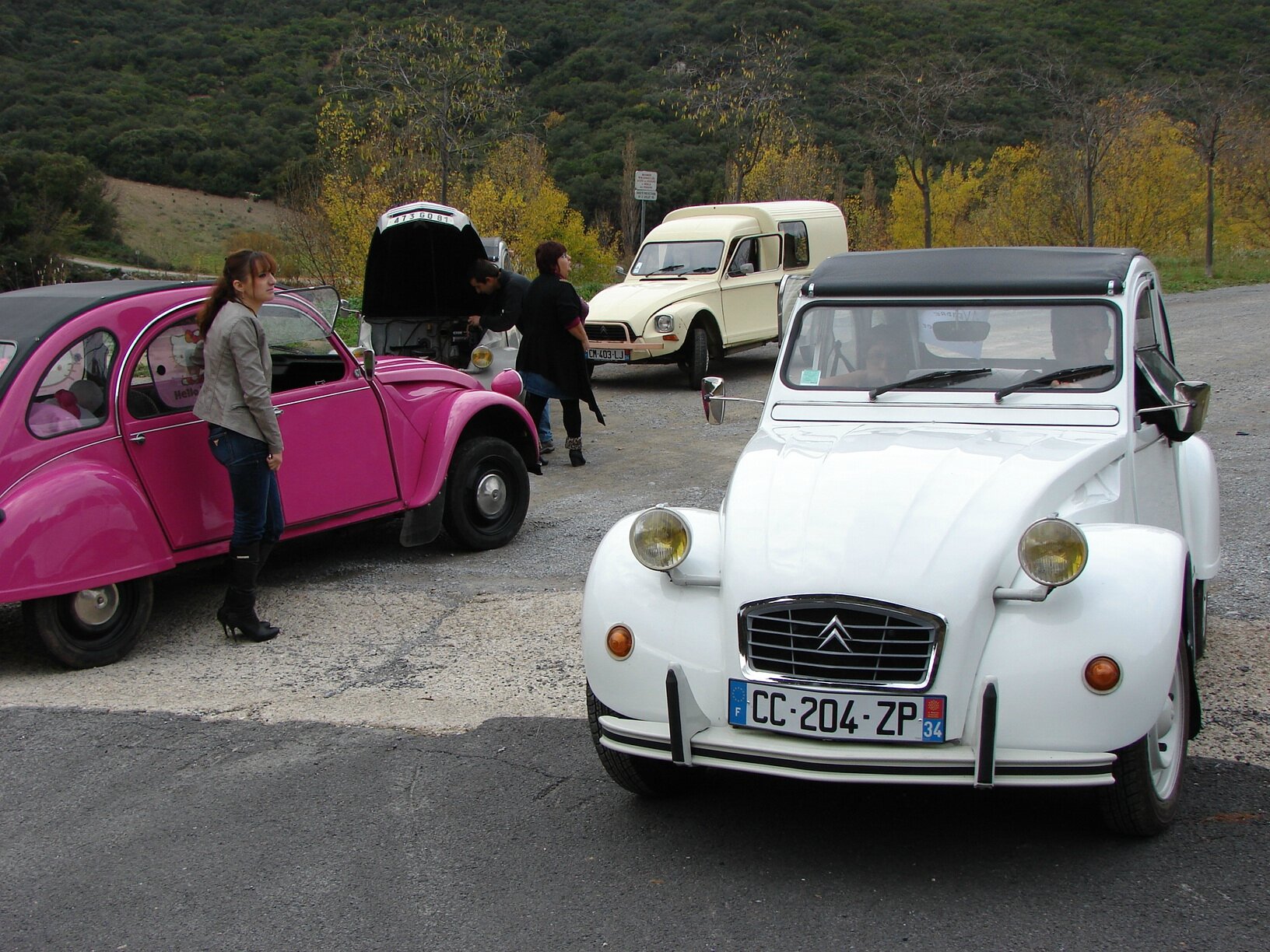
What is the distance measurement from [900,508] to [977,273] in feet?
5.41

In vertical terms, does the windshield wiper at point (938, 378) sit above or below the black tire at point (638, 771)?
above

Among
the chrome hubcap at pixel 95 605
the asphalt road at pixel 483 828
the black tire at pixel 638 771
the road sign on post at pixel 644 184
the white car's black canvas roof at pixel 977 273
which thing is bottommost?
the asphalt road at pixel 483 828

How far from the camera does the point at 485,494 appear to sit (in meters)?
7.66

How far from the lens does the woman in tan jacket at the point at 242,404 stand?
5625 millimetres

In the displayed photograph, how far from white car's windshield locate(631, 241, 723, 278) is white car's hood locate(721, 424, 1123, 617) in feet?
39.0

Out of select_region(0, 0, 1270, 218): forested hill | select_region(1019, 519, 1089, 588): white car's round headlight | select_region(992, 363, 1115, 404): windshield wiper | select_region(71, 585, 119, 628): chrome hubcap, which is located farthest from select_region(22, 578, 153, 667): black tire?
select_region(0, 0, 1270, 218): forested hill

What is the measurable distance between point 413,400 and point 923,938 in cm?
506

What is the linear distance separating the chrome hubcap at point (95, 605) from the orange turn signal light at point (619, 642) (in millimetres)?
3082

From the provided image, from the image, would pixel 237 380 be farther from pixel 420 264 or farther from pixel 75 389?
pixel 420 264

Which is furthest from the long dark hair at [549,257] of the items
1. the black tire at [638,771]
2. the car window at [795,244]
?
the car window at [795,244]

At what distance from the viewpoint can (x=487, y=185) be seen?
27.1 m

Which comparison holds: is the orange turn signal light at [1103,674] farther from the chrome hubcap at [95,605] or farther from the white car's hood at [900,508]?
the chrome hubcap at [95,605]

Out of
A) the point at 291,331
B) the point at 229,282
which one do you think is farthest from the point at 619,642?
the point at 291,331

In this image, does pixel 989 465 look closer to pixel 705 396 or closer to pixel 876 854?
pixel 876 854
